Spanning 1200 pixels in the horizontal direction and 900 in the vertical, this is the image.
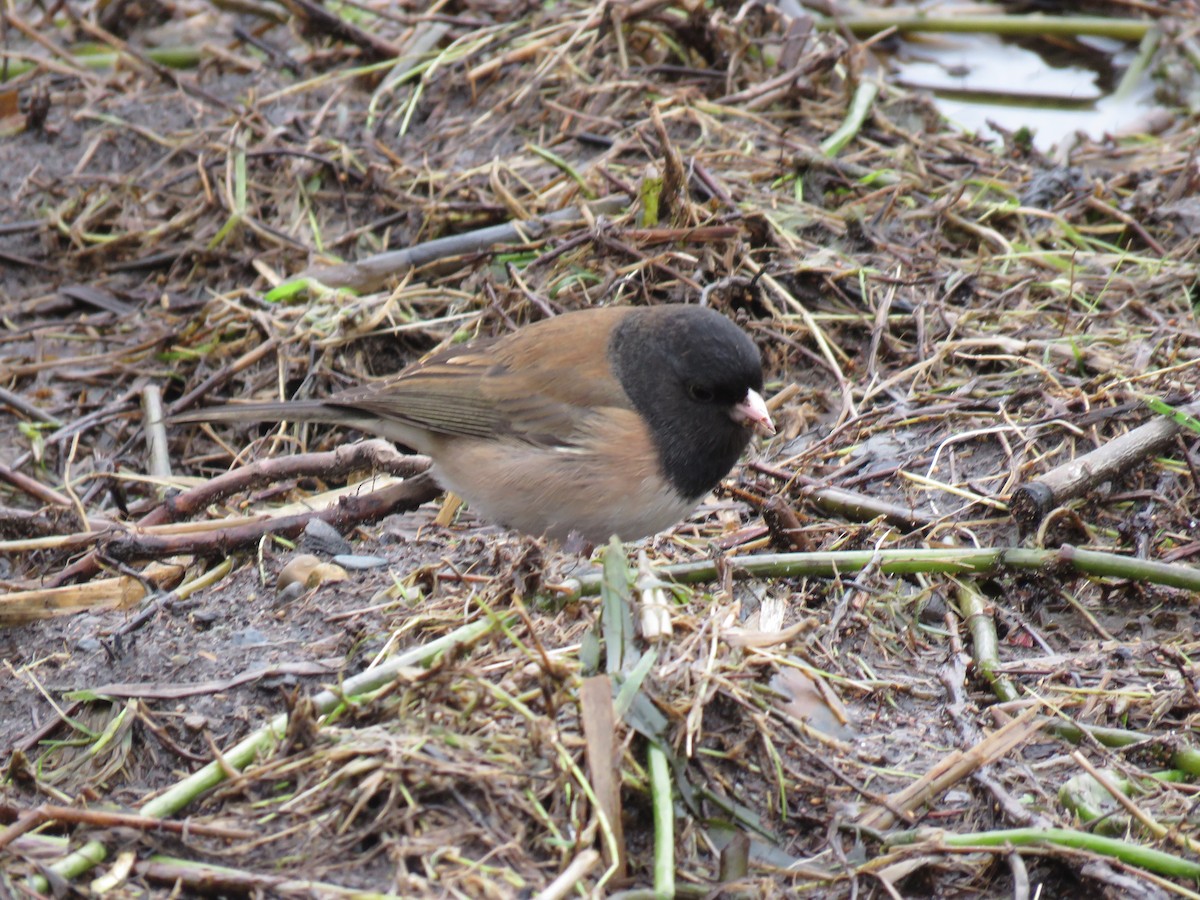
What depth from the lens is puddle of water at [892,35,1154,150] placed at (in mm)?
7246

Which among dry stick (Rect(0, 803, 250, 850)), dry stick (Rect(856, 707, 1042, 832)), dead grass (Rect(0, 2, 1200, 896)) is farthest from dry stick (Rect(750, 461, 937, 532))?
dry stick (Rect(0, 803, 250, 850))

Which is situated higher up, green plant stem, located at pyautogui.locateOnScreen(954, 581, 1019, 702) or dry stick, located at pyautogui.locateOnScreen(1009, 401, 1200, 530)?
dry stick, located at pyautogui.locateOnScreen(1009, 401, 1200, 530)

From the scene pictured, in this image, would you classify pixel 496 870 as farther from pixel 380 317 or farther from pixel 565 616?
pixel 380 317

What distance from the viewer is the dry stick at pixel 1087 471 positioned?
3910 mm

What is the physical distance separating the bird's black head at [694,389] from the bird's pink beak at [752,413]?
0.01 metres

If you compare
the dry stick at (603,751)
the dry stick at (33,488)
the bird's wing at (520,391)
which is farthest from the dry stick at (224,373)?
the dry stick at (603,751)

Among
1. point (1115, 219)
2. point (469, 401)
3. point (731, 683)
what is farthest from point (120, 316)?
point (1115, 219)

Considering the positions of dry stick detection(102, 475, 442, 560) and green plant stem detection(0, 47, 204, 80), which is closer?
dry stick detection(102, 475, 442, 560)

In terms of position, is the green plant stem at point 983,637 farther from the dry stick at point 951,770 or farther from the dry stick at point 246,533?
the dry stick at point 246,533

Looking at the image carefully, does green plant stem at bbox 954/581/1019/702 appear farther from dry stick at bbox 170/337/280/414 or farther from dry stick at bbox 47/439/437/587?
dry stick at bbox 170/337/280/414

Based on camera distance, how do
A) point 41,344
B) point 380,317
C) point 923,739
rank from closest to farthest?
point 923,739 → point 380,317 → point 41,344

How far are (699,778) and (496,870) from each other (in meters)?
0.51

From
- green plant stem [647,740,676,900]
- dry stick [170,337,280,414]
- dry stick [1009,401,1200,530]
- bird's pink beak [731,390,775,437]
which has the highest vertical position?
green plant stem [647,740,676,900]

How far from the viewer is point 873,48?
8.00 meters
